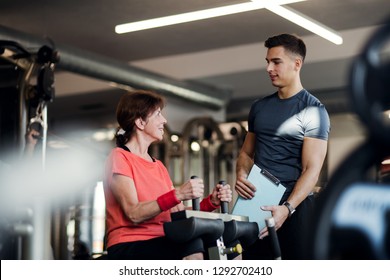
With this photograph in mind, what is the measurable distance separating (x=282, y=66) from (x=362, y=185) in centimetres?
241

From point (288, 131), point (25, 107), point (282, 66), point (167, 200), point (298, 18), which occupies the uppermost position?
point (298, 18)

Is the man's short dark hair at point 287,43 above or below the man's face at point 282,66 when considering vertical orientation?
above

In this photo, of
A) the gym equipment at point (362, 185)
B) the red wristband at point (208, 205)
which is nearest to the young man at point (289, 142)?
the red wristband at point (208, 205)

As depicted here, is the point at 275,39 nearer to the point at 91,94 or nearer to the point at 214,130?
the point at 214,130

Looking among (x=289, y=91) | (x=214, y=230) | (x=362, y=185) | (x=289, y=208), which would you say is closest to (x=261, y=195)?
(x=289, y=208)

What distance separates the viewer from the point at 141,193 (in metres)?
2.77

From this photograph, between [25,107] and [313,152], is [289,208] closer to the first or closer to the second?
[313,152]

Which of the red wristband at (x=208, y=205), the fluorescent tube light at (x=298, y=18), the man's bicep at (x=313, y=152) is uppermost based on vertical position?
the fluorescent tube light at (x=298, y=18)

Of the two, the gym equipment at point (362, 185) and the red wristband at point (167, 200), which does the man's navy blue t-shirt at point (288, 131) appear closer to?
the red wristband at point (167, 200)

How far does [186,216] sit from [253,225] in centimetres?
58

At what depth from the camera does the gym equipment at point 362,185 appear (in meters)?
0.66

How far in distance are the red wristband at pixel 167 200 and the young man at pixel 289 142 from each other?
46 centimetres

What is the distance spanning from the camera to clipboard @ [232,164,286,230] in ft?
9.45
